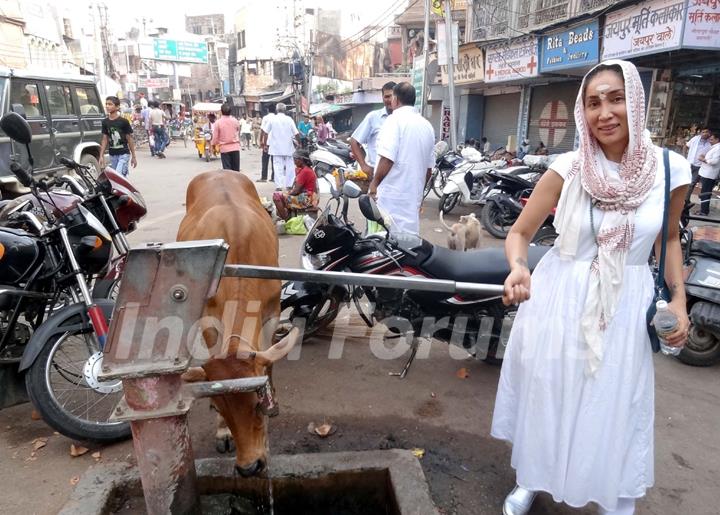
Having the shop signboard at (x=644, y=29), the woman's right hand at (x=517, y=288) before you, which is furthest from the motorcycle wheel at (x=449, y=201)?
the woman's right hand at (x=517, y=288)

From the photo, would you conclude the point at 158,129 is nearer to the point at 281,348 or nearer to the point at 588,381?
the point at 281,348

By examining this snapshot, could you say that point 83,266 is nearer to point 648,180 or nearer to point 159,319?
point 159,319

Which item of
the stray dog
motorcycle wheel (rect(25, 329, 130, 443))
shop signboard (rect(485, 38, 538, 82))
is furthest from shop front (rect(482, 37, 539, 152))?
motorcycle wheel (rect(25, 329, 130, 443))

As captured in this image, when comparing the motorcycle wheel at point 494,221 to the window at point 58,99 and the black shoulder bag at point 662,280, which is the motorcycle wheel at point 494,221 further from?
the window at point 58,99

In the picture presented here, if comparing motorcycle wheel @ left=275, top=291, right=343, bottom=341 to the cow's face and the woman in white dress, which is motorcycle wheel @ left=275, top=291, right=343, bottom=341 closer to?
the cow's face

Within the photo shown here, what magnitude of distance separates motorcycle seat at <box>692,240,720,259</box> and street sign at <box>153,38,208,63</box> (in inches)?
1563

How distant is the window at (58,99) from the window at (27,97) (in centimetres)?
25

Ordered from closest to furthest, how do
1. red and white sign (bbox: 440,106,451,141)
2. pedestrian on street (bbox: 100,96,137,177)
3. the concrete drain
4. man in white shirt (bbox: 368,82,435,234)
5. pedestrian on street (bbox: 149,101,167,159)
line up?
the concrete drain → man in white shirt (bbox: 368,82,435,234) → pedestrian on street (bbox: 100,96,137,177) → red and white sign (bbox: 440,106,451,141) → pedestrian on street (bbox: 149,101,167,159)

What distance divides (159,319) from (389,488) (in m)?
1.39

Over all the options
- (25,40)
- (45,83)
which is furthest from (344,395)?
(25,40)

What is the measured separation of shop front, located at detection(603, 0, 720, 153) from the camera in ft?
27.4

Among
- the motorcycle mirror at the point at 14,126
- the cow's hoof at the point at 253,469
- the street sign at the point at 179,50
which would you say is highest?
the street sign at the point at 179,50

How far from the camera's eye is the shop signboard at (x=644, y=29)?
28.1 ft

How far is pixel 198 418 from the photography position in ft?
10.0
